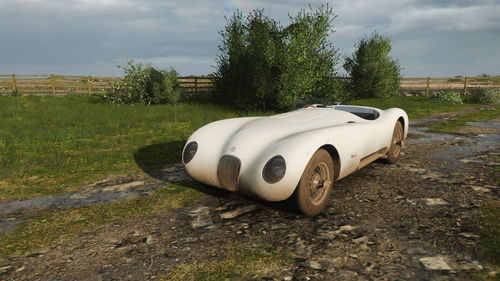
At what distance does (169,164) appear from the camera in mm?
5855

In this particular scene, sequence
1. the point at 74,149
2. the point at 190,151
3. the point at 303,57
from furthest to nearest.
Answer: the point at 303,57 < the point at 74,149 < the point at 190,151

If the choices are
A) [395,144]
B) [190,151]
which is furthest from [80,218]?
[395,144]

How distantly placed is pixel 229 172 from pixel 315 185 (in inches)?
36.8

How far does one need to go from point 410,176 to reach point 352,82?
2186 centimetres

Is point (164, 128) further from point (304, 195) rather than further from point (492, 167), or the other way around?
point (492, 167)

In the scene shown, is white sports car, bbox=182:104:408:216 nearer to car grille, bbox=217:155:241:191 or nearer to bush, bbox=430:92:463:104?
car grille, bbox=217:155:241:191

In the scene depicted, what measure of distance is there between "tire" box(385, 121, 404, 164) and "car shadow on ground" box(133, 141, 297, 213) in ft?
8.71

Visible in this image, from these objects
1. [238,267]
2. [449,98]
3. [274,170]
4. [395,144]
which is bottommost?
[238,267]

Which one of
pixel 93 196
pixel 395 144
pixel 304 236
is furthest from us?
pixel 395 144

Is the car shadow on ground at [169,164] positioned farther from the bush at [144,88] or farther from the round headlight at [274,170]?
the bush at [144,88]

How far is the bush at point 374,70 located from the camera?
23.9m

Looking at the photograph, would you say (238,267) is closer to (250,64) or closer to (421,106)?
(250,64)

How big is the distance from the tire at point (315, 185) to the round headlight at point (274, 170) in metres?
0.26

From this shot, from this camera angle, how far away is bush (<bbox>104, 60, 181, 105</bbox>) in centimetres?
1891
